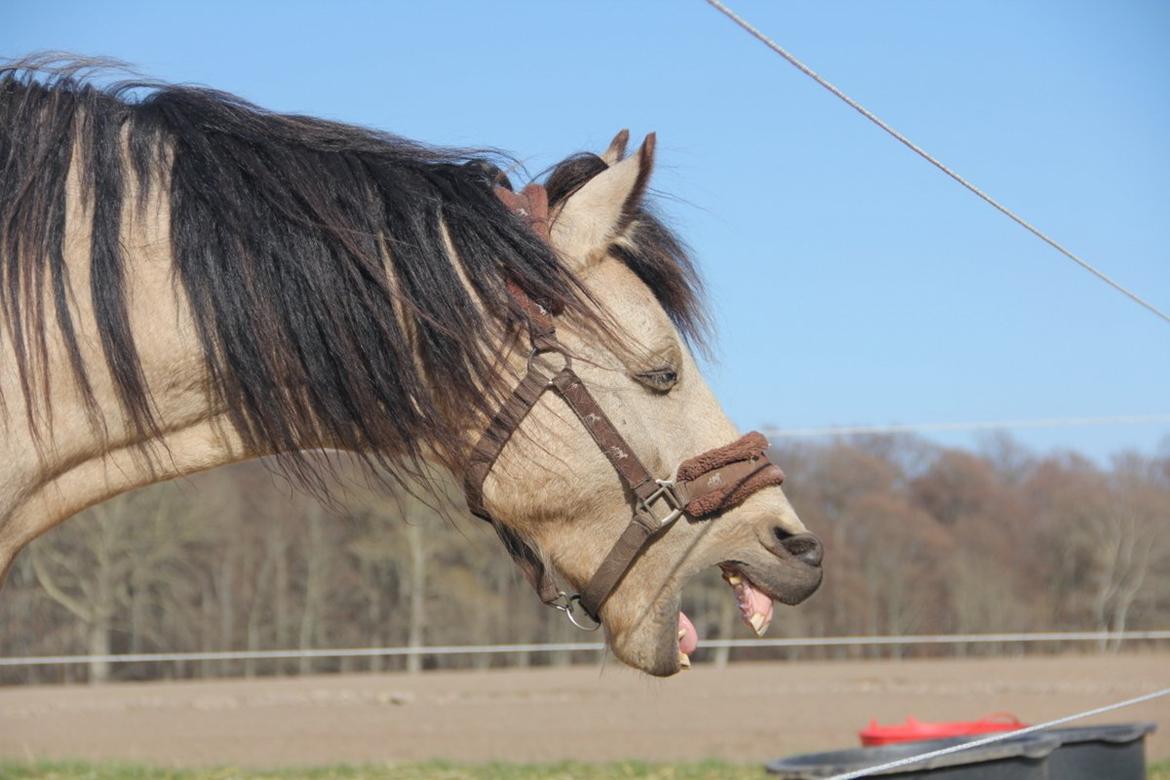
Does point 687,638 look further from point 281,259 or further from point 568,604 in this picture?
point 281,259

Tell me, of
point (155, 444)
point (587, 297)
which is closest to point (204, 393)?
point (155, 444)

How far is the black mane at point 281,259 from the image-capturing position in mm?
1750

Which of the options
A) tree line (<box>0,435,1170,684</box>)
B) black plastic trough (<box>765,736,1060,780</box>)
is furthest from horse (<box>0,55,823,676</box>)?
tree line (<box>0,435,1170,684</box>)

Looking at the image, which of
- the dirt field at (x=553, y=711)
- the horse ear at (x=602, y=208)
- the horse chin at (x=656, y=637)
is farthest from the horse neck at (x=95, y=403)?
the dirt field at (x=553, y=711)

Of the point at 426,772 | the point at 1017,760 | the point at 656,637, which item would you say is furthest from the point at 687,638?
the point at 426,772

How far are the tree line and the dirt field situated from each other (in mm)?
591

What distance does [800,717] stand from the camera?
11.0m

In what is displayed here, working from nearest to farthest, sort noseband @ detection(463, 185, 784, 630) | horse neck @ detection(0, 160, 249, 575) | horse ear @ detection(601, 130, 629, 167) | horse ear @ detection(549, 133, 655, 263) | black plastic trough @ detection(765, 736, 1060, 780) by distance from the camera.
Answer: horse neck @ detection(0, 160, 249, 575) < noseband @ detection(463, 185, 784, 630) < horse ear @ detection(549, 133, 655, 263) < horse ear @ detection(601, 130, 629, 167) < black plastic trough @ detection(765, 736, 1060, 780)

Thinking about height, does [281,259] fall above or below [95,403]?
above

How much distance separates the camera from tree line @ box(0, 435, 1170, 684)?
8.94 m

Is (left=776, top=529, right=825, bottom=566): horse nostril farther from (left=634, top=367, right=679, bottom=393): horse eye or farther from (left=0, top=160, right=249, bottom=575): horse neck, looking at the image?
(left=0, top=160, right=249, bottom=575): horse neck

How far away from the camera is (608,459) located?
1990 mm

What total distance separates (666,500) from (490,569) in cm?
1474

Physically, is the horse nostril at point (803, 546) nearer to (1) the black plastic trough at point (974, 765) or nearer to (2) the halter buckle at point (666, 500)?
(2) the halter buckle at point (666, 500)
